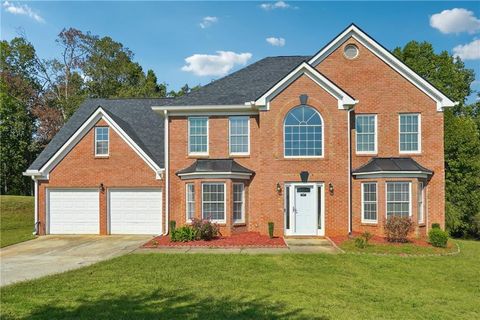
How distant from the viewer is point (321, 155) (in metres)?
17.8

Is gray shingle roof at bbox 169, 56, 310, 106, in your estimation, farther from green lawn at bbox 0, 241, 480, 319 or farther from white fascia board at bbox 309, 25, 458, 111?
green lawn at bbox 0, 241, 480, 319

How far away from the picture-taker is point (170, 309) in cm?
756

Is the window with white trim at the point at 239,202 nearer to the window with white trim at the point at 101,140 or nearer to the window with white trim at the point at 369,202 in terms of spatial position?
the window with white trim at the point at 369,202

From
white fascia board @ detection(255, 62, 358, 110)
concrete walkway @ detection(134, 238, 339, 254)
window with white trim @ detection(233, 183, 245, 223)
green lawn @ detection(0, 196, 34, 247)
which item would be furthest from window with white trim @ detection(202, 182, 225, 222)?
green lawn @ detection(0, 196, 34, 247)

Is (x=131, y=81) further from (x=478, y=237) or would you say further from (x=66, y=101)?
(x=478, y=237)

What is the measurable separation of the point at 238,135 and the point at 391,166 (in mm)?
7399

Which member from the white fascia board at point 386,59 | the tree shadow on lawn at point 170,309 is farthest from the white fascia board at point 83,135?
the tree shadow on lawn at point 170,309

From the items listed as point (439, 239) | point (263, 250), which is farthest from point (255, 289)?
point (439, 239)

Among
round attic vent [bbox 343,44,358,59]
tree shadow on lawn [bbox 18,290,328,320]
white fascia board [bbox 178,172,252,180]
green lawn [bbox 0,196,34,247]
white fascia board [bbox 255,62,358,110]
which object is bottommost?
green lawn [bbox 0,196,34,247]

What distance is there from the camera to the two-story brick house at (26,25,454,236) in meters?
17.7

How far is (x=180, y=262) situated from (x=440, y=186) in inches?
A: 519

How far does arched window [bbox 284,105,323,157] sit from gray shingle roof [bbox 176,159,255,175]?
2.40 m

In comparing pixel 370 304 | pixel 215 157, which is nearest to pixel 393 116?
pixel 215 157

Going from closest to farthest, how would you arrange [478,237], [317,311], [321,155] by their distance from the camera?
[317,311]
[321,155]
[478,237]
